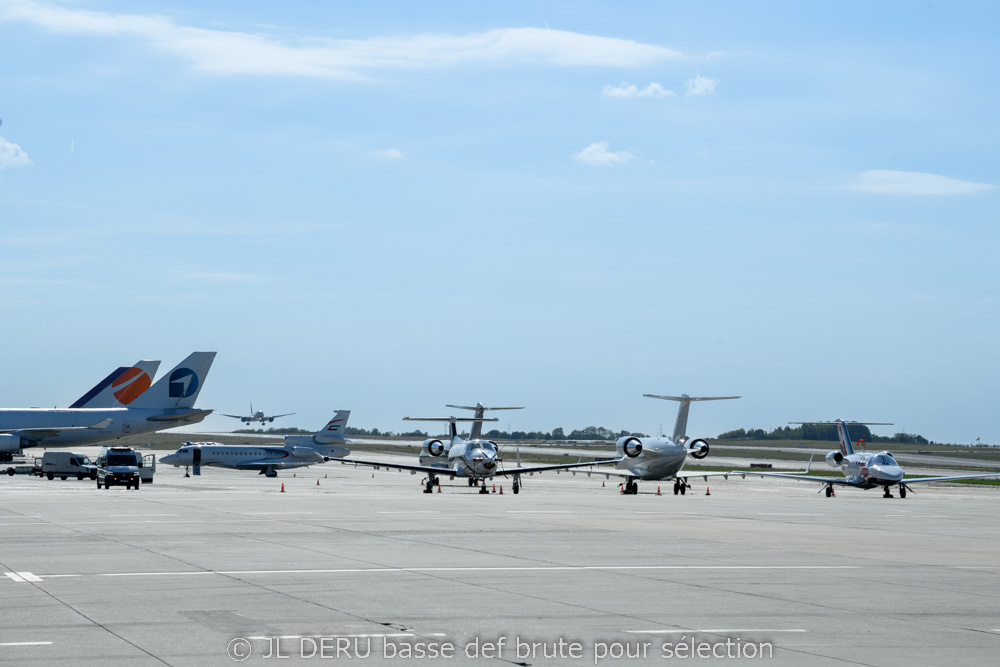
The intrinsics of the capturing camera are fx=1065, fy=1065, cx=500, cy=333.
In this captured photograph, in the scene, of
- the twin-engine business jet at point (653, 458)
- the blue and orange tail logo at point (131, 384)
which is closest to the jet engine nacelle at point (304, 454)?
the blue and orange tail logo at point (131, 384)

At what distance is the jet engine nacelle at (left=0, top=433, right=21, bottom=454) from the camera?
71.8 meters

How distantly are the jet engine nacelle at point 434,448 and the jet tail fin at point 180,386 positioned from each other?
23.9m

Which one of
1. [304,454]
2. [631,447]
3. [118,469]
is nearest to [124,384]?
[304,454]

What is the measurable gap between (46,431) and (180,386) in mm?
9707

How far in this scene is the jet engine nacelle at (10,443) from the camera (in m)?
71.8

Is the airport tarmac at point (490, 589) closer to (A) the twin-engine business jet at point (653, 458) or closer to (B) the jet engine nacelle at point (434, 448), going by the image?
(A) the twin-engine business jet at point (653, 458)

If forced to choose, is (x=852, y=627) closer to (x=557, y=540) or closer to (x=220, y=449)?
(x=557, y=540)

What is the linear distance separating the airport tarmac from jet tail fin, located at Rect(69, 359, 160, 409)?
166ft

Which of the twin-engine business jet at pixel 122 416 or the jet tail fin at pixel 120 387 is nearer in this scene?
the twin-engine business jet at pixel 122 416

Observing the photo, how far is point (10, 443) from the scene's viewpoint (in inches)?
2844

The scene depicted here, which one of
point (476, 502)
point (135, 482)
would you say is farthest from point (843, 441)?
point (135, 482)

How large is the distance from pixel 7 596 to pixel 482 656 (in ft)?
25.6

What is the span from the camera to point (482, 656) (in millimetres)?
10992

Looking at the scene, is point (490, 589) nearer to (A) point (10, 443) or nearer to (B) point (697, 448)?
(B) point (697, 448)
